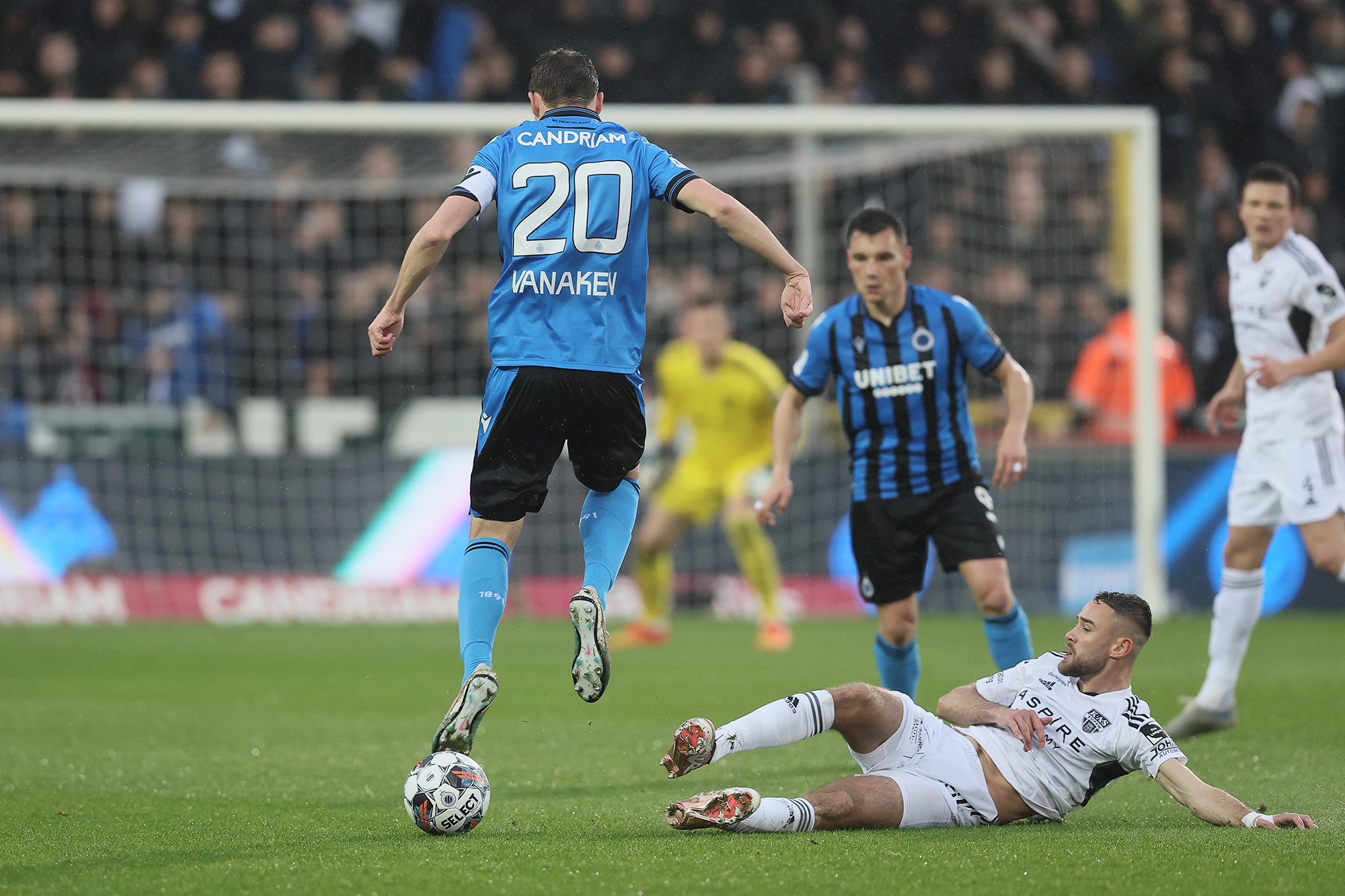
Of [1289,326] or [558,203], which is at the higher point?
[558,203]

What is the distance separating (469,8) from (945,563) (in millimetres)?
11670

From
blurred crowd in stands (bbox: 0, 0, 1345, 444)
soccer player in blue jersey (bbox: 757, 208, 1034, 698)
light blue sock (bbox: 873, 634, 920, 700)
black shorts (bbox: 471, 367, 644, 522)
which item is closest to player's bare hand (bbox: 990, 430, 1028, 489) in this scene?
soccer player in blue jersey (bbox: 757, 208, 1034, 698)

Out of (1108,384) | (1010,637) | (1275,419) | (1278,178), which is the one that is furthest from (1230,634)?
(1108,384)

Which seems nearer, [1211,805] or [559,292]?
[1211,805]

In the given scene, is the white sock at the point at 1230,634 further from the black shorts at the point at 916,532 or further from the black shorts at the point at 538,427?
the black shorts at the point at 538,427

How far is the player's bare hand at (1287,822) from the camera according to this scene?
4246mm

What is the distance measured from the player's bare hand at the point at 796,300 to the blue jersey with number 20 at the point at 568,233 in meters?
0.44

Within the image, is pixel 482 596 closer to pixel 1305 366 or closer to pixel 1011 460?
pixel 1011 460

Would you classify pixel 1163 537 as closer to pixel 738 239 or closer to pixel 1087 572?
pixel 1087 572

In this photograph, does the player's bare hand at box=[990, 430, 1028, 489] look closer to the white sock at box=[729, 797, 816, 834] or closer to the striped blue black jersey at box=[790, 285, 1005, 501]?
the striped blue black jersey at box=[790, 285, 1005, 501]

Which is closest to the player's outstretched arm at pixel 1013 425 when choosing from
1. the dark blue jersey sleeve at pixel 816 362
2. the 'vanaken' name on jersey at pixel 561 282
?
the dark blue jersey sleeve at pixel 816 362

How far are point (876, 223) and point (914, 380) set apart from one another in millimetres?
657

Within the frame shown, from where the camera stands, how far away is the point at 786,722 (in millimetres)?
4332

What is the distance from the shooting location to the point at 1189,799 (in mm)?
4277
